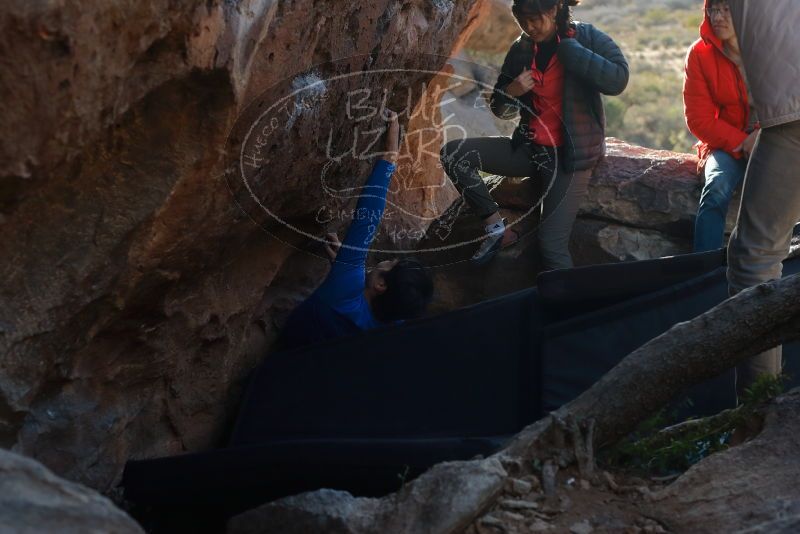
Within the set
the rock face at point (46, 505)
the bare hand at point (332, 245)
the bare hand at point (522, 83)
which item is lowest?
the bare hand at point (332, 245)

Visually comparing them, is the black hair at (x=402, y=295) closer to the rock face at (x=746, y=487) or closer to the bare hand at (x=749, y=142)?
the bare hand at (x=749, y=142)

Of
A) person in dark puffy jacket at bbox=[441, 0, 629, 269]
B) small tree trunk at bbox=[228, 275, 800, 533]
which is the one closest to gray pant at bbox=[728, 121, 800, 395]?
small tree trunk at bbox=[228, 275, 800, 533]

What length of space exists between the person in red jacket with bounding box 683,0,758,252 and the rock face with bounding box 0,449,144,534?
11.9 feet

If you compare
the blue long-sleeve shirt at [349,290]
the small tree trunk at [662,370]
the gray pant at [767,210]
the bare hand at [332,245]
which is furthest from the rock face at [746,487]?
the bare hand at [332,245]

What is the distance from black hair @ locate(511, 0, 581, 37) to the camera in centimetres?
489

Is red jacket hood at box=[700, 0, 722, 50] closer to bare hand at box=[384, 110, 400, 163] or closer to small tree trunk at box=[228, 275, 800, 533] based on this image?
bare hand at box=[384, 110, 400, 163]

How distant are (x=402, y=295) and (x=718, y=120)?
1.80 metres

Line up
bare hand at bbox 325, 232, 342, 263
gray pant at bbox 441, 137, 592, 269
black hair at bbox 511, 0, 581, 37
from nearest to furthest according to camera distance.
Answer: bare hand at bbox 325, 232, 342, 263
black hair at bbox 511, 0, 581, 37
gray pant at bbox 441, 137, 592, 269

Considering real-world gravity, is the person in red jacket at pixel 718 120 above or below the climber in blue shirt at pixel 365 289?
above

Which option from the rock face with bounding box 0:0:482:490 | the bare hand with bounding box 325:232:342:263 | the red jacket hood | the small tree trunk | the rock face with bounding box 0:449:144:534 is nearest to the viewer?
the rock face with bounding box 0:449:144:534

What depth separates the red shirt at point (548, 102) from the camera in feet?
16.4

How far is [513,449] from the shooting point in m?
3.17

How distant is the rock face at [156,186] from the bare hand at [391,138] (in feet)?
0.38

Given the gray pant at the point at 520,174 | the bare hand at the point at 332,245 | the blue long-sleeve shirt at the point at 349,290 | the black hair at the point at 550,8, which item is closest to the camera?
the blue long-sleeve shirt at the point at 349,290
